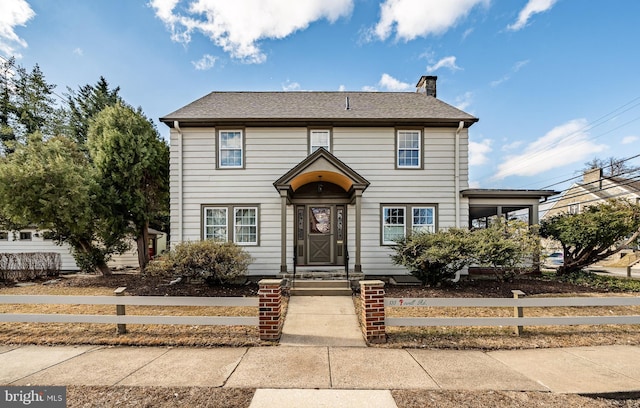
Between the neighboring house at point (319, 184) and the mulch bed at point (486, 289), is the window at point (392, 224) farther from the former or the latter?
the mulch bed at point (486, 289)

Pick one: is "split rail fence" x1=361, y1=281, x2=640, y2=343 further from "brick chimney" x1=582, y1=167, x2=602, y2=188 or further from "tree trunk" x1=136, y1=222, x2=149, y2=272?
"brick chimney" x1=582, y1=167, x2=602, y2=188

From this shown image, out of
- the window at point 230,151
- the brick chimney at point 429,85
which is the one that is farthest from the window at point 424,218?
the window at point 230,151

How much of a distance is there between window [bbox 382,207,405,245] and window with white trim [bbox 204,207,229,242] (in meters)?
5.74

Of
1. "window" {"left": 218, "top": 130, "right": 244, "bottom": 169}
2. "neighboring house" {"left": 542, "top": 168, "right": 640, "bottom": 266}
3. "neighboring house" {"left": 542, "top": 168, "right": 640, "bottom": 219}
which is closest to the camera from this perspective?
"window" {"left": 218, "top": 130, "right": 244, "bottom": 169}

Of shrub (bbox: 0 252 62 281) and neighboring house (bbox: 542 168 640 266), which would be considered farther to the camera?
neighboring house (bbox: 542 168 640 266)

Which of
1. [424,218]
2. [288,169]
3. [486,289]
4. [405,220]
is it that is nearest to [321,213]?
[288,169]

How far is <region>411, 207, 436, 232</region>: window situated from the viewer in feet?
33.7

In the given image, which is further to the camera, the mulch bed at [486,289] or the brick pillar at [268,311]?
the mulch bed at [486,289]

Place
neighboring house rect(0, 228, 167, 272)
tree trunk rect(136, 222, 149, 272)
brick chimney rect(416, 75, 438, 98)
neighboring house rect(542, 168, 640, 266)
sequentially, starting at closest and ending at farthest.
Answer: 1. tree trunk rect(136, 222, 149, 272)
2. brick chimney rect(416, 75, 438, 98)
3. neighboring house rect(0, 228, 167, 272)
4. neighboring house rect(542, 168, 640, 266)

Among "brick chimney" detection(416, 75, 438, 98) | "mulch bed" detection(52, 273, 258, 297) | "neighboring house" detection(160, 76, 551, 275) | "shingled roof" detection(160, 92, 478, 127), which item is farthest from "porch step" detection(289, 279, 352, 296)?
"brick chimney" detection(416, 75, 438, 98)

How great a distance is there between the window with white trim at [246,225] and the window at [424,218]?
5.79 meters

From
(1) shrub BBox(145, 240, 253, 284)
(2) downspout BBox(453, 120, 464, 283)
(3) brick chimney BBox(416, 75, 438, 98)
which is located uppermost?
(3) brick chimney BBox(416, 75, 438, 98)

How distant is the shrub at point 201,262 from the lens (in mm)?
7844

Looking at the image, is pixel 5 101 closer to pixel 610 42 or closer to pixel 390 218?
pixel 390 218
